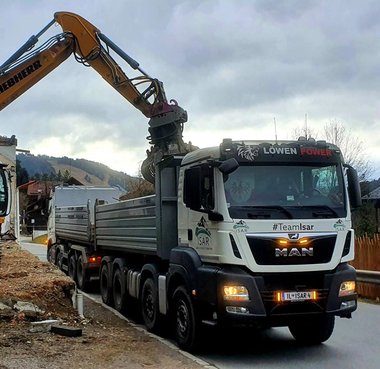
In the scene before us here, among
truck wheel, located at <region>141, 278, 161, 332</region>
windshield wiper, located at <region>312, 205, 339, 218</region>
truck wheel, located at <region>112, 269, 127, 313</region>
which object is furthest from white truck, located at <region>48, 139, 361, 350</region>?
truck wheel, located at <region>112, 269, 127, 313</region>

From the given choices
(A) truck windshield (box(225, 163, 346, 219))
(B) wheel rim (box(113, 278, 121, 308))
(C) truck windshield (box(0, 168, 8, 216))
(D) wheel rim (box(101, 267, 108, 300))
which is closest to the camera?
(C) truck windshield (box(0, 168, 8, 216))

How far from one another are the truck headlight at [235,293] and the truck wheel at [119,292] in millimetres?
4639

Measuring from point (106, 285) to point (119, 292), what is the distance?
0.95 m

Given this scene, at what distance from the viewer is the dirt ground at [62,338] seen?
7.62 metres

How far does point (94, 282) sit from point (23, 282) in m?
4.83

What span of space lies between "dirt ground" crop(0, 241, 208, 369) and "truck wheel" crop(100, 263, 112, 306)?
0.77m

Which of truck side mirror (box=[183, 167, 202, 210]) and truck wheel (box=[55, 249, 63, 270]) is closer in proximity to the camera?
truck side mirror (box=[183, 167, 202, 210])

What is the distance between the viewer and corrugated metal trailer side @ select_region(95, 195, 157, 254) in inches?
407

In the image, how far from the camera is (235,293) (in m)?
7.83

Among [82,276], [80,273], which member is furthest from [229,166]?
[80,273]

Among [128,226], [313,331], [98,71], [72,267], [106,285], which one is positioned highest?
[98,71]

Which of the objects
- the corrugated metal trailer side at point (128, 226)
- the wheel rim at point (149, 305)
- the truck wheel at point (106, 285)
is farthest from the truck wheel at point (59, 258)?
the wheel rim at point (149, 305)

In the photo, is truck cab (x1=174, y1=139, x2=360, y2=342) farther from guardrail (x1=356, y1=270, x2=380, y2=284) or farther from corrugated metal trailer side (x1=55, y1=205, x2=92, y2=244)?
corrugated metal trailer side (x1=55, y1=205, x2=92, y2=244)

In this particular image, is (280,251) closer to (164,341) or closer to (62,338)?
(164,341)
